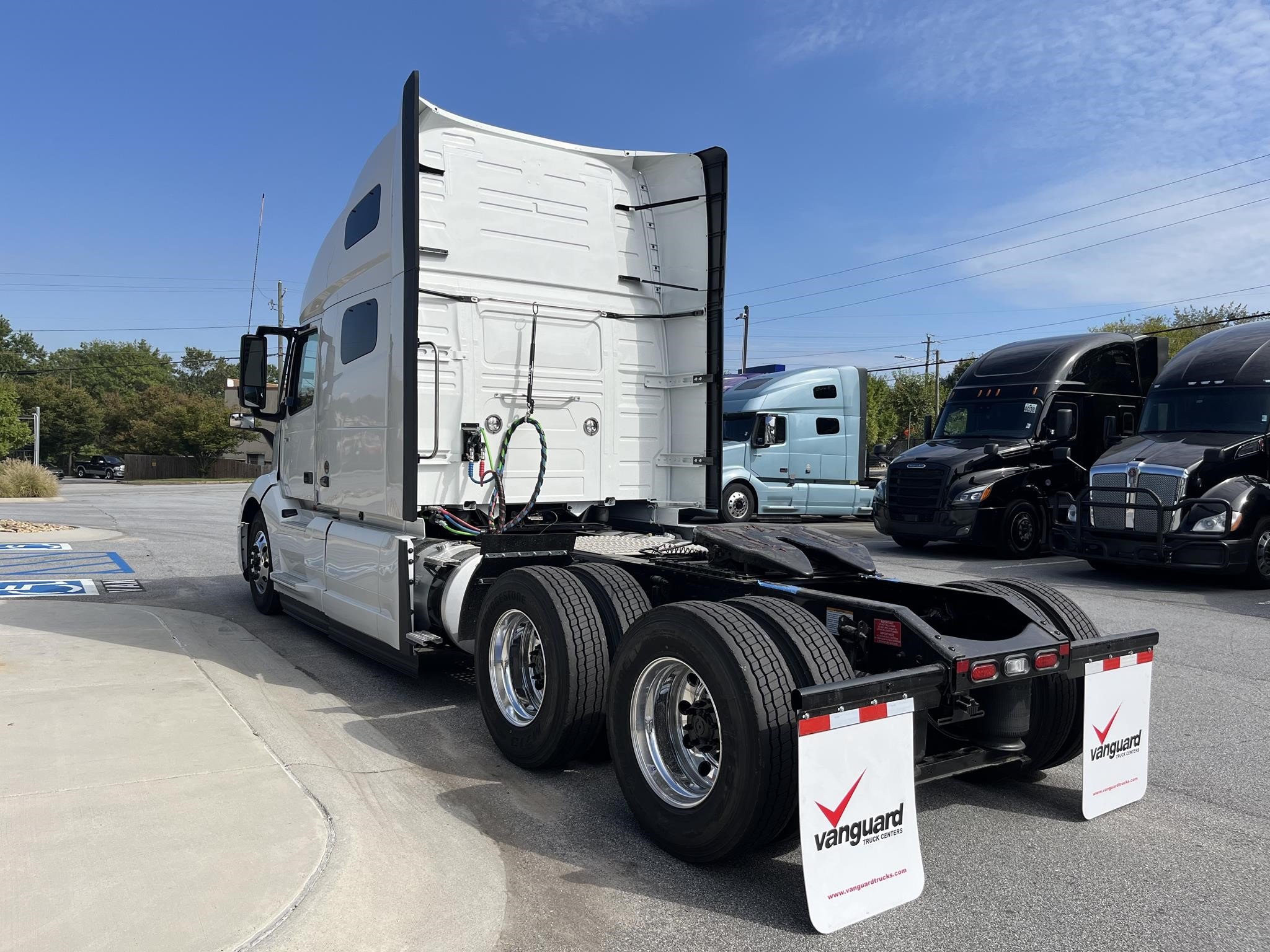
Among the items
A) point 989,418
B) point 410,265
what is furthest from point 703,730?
point 989,418

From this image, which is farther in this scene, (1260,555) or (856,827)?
(1260,555)

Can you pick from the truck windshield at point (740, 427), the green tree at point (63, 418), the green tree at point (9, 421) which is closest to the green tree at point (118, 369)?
the green tree at point (63, 418)

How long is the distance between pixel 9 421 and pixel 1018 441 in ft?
151

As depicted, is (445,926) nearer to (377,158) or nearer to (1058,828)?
(1058,828)

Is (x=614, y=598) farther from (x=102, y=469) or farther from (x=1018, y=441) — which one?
(x=102, y=469)

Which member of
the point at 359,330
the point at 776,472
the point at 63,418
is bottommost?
the point at 776,472

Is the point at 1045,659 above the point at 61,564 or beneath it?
above

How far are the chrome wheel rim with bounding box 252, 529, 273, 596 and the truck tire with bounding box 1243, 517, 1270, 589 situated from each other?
1084 cm

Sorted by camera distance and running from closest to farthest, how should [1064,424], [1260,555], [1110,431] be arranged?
[1260,555], [1110,431], [1064,424]

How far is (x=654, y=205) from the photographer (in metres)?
7.04

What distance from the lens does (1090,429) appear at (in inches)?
592

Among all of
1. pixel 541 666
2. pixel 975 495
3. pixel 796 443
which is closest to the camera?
pixel 541 666

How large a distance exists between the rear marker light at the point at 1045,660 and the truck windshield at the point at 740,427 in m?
15.8

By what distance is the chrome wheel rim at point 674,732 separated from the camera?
3750 mm
